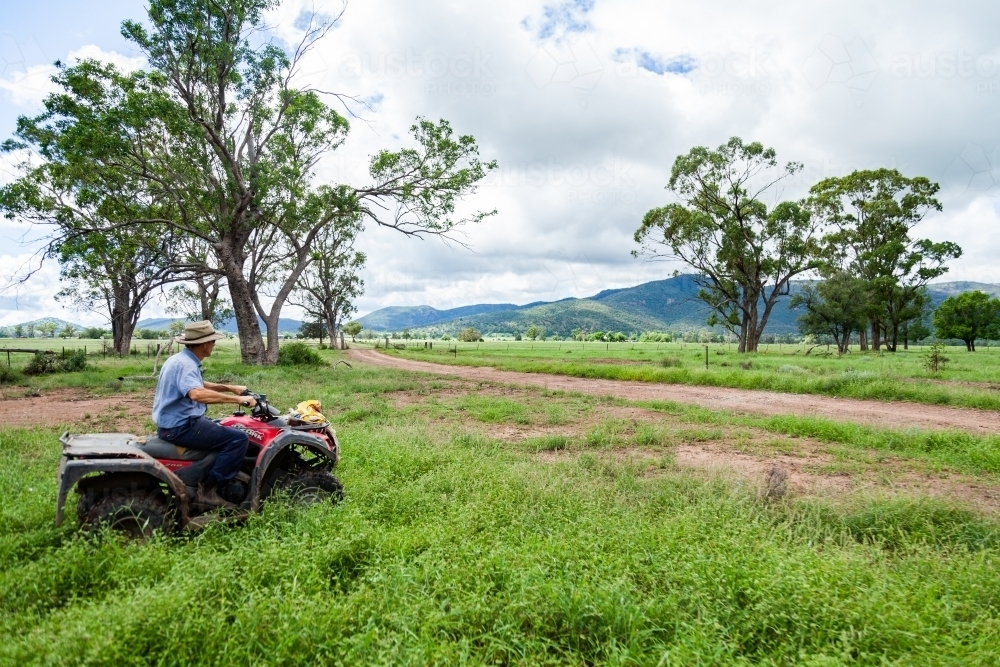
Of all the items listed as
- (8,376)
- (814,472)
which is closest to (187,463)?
(814,472)

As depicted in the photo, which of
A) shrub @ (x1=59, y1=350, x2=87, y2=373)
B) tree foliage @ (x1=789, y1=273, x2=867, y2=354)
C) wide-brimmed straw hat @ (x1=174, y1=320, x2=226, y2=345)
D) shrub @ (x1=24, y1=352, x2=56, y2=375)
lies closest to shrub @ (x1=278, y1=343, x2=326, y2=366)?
shrub @ (x1=59, y1=350, x2=87, y2=373)

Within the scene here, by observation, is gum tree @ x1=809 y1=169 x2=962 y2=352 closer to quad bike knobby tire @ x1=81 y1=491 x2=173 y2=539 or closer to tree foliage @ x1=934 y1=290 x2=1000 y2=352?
tree foliage @ x1=934 y1=290 x2=1000 y2=352

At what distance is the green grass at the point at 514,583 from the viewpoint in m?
2.95

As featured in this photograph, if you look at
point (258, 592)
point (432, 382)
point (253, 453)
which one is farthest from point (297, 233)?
point (258, 592)

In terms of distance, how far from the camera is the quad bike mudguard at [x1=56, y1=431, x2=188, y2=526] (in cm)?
417

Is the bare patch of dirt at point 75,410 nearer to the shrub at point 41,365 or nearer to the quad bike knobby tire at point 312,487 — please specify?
the quad bike knobby tire at point 312,487

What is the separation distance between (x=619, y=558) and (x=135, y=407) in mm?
14623

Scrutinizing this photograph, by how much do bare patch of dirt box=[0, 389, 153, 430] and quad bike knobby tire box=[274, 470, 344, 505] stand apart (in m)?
7.88

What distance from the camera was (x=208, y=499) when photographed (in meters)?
4.77

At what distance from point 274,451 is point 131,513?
124 centimetres

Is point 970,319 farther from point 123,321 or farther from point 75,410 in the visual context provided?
point 123,321

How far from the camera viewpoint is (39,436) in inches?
359

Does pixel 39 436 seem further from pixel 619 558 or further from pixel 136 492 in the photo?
pixel 619 558

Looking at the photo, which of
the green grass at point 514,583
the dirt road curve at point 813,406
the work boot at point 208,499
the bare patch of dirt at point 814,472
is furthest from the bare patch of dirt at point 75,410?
the dirt road curve at point 813,406
